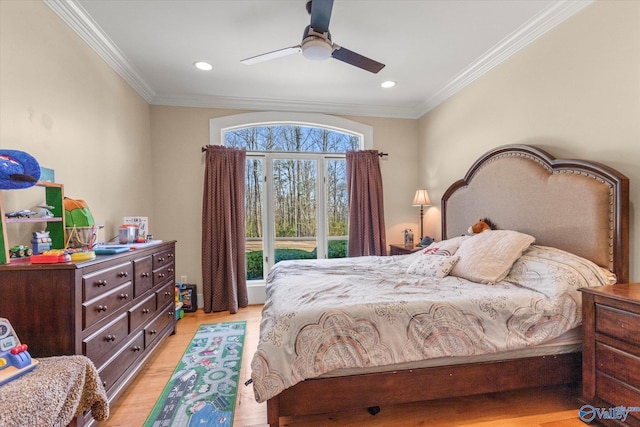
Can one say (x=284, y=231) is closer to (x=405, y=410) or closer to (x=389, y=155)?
(x=389, y=155)

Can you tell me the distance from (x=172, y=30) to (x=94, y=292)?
6.97 ft

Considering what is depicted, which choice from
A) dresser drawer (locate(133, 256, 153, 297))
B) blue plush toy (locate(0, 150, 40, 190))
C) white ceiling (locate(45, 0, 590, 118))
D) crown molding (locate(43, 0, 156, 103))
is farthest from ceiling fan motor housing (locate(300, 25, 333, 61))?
dresser drawer (locate(133, 256, 153, 297))

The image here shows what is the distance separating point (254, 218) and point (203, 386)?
7.79 feet

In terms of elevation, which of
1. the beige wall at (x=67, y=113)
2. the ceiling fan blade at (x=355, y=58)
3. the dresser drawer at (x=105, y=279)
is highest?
the ceiling fan blade at (x=355, y=58)

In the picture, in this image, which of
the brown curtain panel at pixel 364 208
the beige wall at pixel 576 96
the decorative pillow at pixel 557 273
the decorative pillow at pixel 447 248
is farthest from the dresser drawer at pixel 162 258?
the beige wall at pixel 576 96

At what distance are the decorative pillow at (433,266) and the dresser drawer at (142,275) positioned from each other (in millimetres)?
2100

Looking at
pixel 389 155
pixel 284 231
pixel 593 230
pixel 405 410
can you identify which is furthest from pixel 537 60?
pixel 284 231

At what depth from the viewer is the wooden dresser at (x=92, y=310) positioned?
1365 millimetres

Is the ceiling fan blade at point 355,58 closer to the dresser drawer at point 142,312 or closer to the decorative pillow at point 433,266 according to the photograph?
the decorative pillow at point 433,266

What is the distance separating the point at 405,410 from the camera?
177 centimetres

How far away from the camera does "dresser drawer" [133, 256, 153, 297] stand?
82.7 inches

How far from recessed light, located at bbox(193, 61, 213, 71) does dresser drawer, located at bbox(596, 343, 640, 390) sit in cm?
375

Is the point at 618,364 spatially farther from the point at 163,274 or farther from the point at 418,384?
the point at 163,274

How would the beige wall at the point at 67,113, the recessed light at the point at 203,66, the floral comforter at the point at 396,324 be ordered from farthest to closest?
the recessed light at the point at 203,66
the beige wall at the point at 67,113
the floral comforter at the point at 396,324
